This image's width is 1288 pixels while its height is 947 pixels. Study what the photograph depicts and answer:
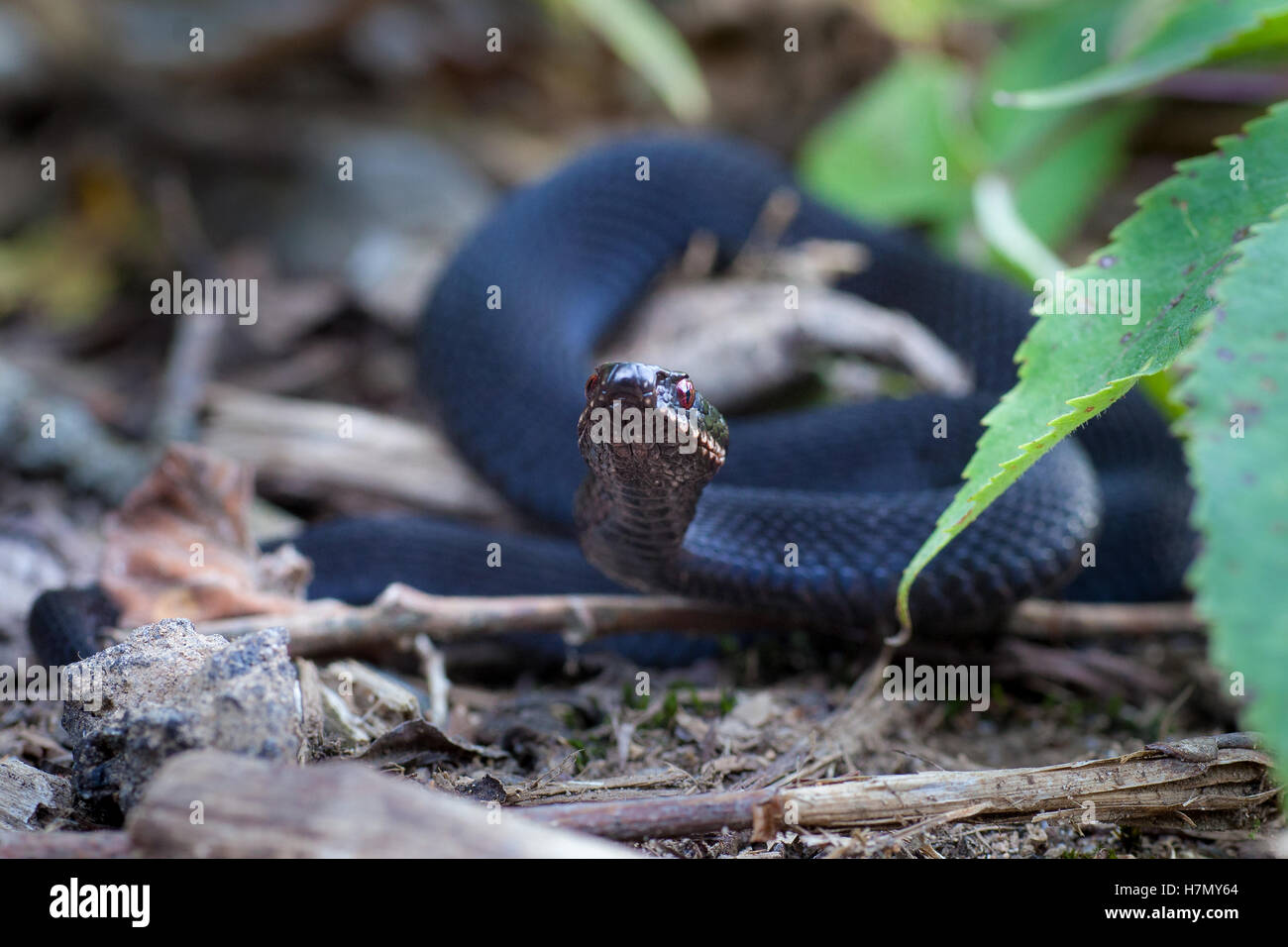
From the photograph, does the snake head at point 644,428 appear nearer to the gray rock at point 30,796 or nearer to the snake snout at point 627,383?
the snake snout at point 627,383

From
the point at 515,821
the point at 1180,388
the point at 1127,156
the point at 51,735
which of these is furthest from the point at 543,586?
the point at 1127,156

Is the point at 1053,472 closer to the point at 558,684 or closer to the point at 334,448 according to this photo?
the point at 558,684

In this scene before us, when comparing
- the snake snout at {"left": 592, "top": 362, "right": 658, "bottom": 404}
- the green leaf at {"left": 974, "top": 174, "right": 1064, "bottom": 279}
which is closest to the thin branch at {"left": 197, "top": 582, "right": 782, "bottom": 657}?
the snake snout at {"left": 592, "top": 362, "right": 658, "bottom": 404}

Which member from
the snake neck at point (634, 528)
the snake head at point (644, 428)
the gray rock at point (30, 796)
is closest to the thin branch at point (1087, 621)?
the snake neck at point (634, 528)

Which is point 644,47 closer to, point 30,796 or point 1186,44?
point 1186,44

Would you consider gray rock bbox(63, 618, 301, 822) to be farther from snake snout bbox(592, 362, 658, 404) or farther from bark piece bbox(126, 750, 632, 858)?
snake snout bbox(592, 362, 658, 404)

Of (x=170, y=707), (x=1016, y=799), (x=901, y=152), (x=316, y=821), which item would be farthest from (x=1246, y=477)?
(x=901, y=152)
